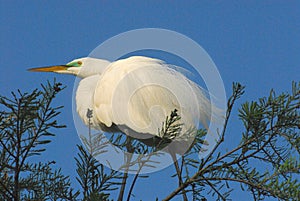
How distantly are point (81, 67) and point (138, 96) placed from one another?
645mm

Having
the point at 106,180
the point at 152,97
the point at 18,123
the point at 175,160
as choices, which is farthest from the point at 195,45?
the point at 18,123

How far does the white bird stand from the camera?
11.8 ft

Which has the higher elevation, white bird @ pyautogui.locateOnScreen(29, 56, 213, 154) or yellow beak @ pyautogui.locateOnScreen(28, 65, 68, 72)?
yellow beak @ pyautogui.locateOnScreen(28, 65, 68, 72)

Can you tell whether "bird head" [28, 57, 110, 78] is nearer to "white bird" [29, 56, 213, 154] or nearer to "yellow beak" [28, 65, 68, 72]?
"yellow beak" [28, 65, 68, 72]

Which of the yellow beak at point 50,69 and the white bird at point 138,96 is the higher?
the yellow beak at point 50,69

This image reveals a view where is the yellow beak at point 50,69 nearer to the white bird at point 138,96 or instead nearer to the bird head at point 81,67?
the bird head at point 81,67

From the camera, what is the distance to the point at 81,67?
165 inches

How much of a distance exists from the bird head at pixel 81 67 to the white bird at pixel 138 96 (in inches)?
8.9

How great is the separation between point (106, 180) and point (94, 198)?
129 mm

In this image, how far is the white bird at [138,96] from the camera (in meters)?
3.59

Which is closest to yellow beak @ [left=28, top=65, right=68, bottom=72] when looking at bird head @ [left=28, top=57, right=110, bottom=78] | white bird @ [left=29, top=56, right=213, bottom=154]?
bird head @ [left=28, top=57, right=110, bottom=78]

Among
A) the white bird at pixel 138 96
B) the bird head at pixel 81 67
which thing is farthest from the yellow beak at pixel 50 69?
the white bird at pixel 138 96

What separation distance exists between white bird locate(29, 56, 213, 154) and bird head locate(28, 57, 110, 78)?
225 mm

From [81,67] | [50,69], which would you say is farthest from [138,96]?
[50,69]
